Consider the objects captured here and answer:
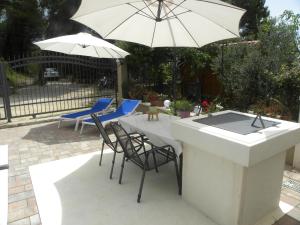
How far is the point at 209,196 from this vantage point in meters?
2.98

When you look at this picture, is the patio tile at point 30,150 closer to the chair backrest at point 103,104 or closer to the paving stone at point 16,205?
the paving stone at point 16,205

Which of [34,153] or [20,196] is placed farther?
[34,153]

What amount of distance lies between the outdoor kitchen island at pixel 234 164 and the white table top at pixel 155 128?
1.05 ft

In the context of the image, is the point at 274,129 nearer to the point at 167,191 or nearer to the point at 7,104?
the point at 167,191

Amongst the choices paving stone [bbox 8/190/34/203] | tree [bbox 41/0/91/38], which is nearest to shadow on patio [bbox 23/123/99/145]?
paving stone [bbox 8/190/34/203]

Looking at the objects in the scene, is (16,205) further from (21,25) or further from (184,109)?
(21,25)

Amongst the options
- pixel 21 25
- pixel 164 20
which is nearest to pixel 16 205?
pixel 164 20

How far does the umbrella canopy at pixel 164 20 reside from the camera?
3117 millimetres

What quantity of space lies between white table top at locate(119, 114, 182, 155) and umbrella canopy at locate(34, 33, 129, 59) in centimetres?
255

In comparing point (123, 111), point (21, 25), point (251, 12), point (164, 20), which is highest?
point (251, 12)

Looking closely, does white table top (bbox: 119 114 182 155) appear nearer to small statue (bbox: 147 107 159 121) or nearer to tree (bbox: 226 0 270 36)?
small statue (bbox: 147 107 159 121)

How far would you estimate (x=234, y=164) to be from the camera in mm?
2592

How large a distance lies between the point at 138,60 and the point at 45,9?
1641cm

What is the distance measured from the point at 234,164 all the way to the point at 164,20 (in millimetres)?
2578
